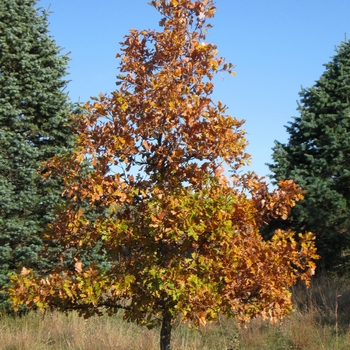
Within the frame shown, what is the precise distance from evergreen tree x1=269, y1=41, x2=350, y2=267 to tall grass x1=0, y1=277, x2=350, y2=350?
2.25 metres

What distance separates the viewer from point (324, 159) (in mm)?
11461

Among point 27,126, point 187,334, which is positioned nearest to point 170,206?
point 187,334

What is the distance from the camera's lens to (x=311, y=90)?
12.1 metres

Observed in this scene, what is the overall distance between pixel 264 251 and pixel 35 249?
5.23m

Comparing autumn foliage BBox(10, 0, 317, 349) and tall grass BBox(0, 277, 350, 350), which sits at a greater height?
autumn foliage BBox(10, 0, 317, 349)

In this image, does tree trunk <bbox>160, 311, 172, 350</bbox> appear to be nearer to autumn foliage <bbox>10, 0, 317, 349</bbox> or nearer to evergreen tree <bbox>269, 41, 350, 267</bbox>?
autumn foliage <bbox>10, 0, 317, 349</bbox>

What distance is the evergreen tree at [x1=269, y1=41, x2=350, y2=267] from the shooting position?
11266 mm

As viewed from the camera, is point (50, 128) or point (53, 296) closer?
point (53, 296)

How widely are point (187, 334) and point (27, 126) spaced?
4456 mm

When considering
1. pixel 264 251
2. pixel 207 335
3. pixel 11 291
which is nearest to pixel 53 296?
pixel 11 291

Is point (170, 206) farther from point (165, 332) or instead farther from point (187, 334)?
point (187, 334)

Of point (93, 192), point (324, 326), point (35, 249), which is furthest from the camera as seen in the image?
point (35, 249)

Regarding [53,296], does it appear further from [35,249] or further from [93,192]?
[35,249]

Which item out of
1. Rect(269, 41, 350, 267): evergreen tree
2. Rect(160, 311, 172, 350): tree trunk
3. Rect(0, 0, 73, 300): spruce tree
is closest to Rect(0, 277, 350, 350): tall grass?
Rect(0, 0, 73, 300): spruce tree
